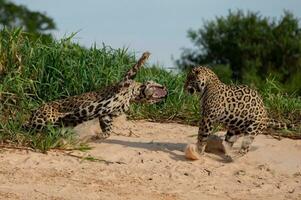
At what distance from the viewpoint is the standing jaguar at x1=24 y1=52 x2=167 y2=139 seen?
861 cm

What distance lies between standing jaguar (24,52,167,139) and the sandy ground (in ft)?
0.50

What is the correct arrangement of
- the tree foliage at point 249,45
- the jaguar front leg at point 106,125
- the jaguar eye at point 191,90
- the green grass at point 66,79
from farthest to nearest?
the tree foliage at point 249,45, the green grass at point 66,79, the jaguar front leg at point 106,125, the jaguar eye at point 191,90

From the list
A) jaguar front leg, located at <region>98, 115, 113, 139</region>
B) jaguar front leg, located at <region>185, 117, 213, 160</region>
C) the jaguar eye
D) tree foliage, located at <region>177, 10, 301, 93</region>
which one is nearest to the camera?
→ jaguar front leg, located at <region>185, 117, 213, 160</region>

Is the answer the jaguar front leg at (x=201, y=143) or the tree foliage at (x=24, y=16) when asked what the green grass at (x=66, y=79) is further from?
the tree foliage at (x=24, y=16)

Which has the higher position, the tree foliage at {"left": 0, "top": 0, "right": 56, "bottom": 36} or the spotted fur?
the tree foliage at {"left": 0, "top": 0, "right": 56, "bottom": 36}

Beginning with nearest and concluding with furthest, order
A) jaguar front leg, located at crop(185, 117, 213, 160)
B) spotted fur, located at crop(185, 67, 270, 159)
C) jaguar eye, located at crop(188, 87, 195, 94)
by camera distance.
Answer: jaguar front leg, located at crop(185, 117, 213, 160)
spotted fur, located at crop(185, 67, 270, 159)
jaguar eye, located at crop(188, 87, 195, 94)

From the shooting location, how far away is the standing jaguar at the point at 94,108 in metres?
8.61

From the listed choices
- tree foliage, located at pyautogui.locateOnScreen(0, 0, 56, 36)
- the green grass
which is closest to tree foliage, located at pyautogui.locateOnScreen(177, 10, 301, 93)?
tree foliage, located at pyautogui.locateOnScreen(0, 0, 56, 36)

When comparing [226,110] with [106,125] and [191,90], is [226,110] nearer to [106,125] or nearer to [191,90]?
[191,90]

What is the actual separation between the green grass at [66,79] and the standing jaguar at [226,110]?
1.58 metres

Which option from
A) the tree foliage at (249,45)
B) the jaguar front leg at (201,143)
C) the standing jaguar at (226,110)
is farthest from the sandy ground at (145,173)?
the tree foliage at (249,45)

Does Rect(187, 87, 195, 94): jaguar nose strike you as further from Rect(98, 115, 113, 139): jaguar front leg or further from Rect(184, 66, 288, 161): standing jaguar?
Rect(98, 115, 113, 139): jaguar front leg

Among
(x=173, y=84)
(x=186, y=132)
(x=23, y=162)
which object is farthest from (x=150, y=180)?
(x=173, y=84)

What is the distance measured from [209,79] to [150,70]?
117 inches
